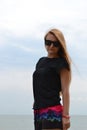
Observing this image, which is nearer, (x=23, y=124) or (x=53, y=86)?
(x=53, y=86)

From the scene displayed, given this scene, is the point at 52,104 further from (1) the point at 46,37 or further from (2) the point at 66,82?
(1) the point at 46,37

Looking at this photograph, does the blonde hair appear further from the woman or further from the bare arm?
the bare arm

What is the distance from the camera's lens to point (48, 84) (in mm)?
5199

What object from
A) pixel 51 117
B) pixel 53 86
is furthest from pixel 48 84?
pixel 51 117

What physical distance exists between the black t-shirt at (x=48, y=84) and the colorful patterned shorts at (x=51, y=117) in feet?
0.16

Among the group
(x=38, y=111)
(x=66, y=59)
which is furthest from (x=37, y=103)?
(x=66, y=59)

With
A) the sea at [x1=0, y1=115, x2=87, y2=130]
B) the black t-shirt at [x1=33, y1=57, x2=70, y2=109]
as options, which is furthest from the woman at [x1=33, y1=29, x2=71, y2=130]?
the sea at [x1=0, y1=115, x2=87, y2=130]

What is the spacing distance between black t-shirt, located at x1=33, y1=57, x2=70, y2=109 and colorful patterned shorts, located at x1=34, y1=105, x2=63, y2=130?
5 cm

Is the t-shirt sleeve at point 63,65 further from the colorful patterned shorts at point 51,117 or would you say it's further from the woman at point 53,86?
the colorful patterned shorts at point 51,117

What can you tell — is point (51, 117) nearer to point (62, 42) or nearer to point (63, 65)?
point (63, 65)

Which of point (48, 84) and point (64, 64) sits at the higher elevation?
point (64, 64)

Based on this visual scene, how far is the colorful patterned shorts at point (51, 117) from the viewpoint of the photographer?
17.0 ft

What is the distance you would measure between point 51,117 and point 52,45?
0.72 metres

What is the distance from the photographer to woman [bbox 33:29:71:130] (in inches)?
204
